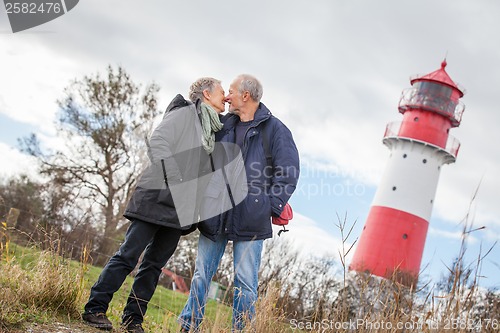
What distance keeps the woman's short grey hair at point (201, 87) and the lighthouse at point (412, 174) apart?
49.5 feet

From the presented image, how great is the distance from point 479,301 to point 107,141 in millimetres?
15705

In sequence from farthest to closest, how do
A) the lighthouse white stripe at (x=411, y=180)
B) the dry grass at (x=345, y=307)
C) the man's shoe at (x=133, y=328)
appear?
the lighthouse white stripe at (x=411, y=180), the man's shoe at (x=133, y=328), the dry grass at (x=345, y=307)

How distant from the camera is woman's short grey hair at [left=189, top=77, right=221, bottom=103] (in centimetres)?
393

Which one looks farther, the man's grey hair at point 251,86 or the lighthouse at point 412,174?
the lighthouse at point 412,174

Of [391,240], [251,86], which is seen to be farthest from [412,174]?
[251,86]

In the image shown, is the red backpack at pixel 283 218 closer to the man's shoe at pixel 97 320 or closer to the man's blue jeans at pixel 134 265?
the man's blue jeans at pixel 134 265

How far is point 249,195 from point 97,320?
Result: 124cm

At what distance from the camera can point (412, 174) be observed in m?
19.4

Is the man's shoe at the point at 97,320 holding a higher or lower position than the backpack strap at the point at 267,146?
lower

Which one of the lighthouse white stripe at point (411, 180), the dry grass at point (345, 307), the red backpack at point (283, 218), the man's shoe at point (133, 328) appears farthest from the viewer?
the lighthouse white stripe at point (411, 180)

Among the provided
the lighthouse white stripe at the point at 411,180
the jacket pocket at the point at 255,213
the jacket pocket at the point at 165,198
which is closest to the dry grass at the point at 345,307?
the jacket pocket at the point at 255,213

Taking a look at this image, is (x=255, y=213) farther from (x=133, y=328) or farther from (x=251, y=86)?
(x=133, y=328)

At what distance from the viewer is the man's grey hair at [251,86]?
3957 millimetres

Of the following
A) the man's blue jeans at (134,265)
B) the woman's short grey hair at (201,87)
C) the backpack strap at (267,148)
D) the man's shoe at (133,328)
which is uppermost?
the woman's short grey hair at (201,87)
